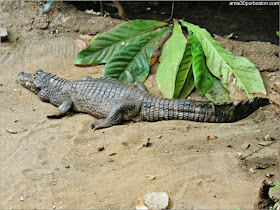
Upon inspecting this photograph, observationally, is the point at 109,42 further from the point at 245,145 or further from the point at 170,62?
the point at 245,145

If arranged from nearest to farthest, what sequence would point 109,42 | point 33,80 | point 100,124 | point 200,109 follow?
1. point 200,109
2. point 100,124
3. point 33,80
4. point 109,42

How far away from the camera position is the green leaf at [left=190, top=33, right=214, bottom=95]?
4672 mm

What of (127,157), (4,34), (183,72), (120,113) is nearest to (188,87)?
(183,72)

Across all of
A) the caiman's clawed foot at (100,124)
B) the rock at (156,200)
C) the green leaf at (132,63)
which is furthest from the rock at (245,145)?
the green leaf at (132,63)

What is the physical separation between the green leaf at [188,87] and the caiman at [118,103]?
1.13 feet

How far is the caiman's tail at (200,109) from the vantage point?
4242 mm

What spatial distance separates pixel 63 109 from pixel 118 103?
2.21 feet

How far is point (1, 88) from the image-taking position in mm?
4953

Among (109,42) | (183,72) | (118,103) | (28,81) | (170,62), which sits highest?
(109,42)

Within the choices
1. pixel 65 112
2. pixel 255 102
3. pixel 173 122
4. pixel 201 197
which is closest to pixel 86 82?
pixel 65 112

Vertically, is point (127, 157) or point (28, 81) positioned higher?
point (28, 81)

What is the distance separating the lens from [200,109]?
4.27m

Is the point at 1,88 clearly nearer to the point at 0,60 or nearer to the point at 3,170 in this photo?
the point at 0,60

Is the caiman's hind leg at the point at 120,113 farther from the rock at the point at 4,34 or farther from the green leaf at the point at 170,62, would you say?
the rock at the point at 4,34
